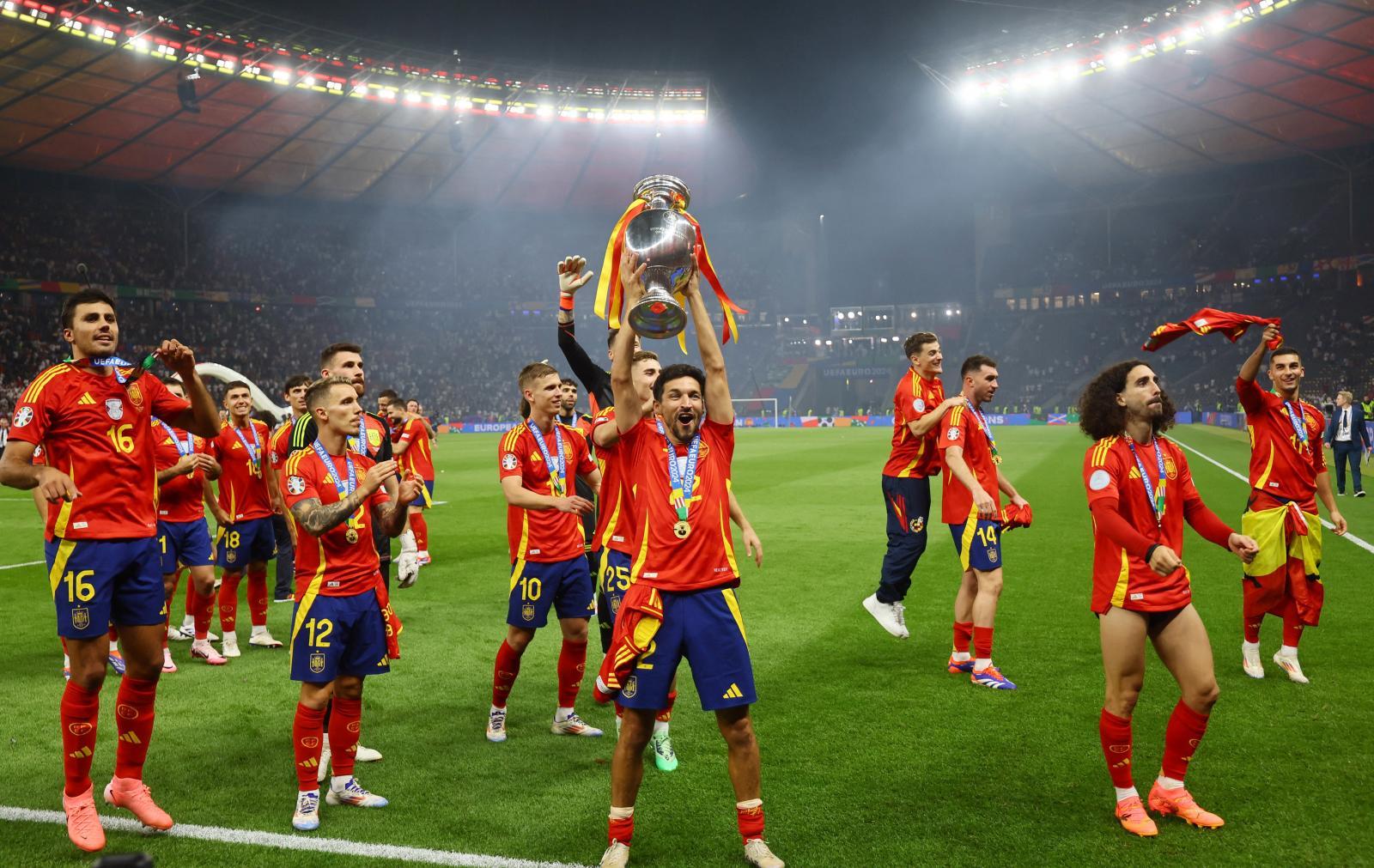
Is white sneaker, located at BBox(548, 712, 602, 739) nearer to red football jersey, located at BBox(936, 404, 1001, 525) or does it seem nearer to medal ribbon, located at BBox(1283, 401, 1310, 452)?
red football jersey, located at BBox(936, 404, 1001, 525)

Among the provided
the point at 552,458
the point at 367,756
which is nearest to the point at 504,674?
the point at 367,756

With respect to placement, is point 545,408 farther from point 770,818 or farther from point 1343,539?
point 1343,539

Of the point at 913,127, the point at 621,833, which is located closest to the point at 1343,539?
the point at 621,833

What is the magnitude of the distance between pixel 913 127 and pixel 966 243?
21.9 m

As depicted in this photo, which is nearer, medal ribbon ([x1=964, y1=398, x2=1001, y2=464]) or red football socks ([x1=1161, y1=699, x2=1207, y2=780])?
red football socks ([x1=1161, y1=699, x2=1207, y2=780])

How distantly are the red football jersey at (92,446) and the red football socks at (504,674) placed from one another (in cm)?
215

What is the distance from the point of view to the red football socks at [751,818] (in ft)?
13.6

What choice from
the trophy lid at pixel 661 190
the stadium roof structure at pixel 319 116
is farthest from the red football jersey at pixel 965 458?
the stadium roof structure at pixel 319 116

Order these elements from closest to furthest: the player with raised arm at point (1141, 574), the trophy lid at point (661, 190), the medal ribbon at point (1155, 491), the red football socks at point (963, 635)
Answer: the trophy lid at point (661, 190) < the player with raised arm at point (1141, 574) < the medal ribbon at point (1155, 491) < the red football socks at point (963, 635)

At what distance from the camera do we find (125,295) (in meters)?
48.4

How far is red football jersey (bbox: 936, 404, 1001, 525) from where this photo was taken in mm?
7066

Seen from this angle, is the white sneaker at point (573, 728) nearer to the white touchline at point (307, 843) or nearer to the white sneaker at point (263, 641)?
the white touchline at point (307, 843)

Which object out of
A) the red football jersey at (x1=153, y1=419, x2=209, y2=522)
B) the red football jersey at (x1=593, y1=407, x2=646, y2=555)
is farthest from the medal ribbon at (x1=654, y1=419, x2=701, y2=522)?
the red football jersey at (x1=153, y1=419, x2=209, y2=522)

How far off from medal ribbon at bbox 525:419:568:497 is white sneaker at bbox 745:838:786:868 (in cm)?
264
